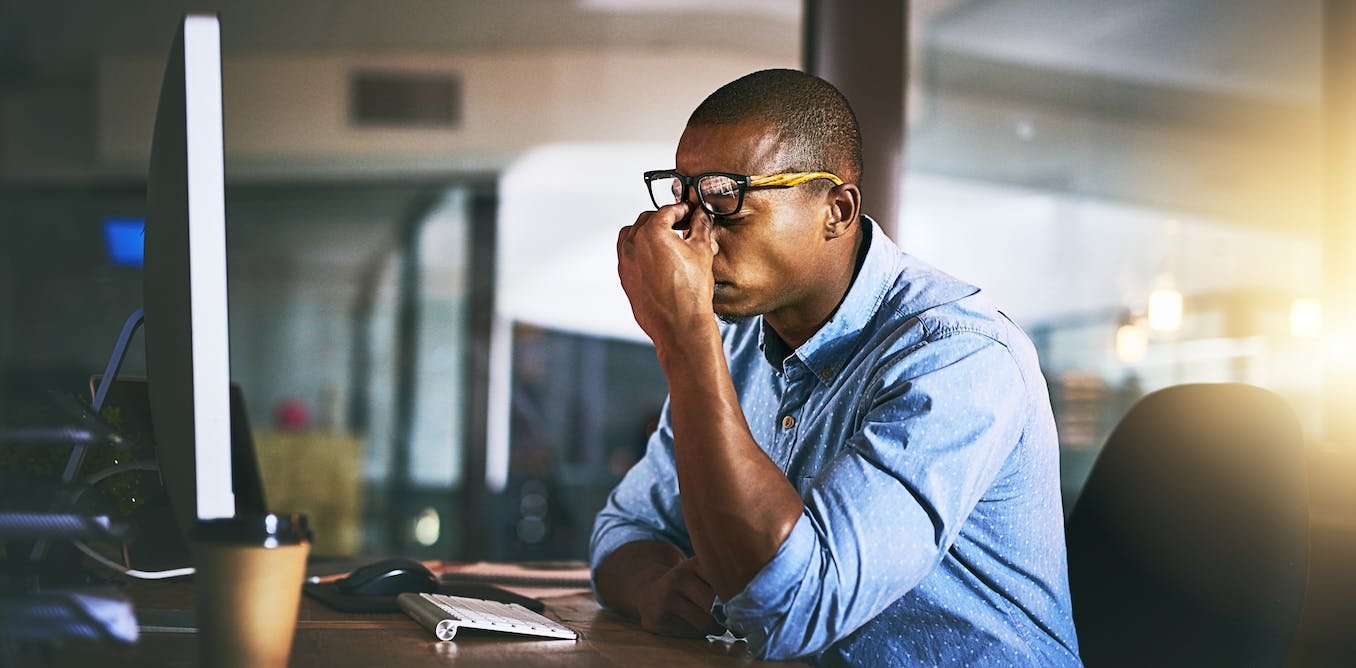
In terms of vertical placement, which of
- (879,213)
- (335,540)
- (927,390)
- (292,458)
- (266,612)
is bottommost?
(335,540)

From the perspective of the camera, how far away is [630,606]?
1.38 m

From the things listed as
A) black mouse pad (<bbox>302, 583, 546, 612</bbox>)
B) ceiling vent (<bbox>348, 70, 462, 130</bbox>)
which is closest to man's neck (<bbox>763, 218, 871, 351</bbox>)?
black mouse pad (<bbox>302, 583, 546, 612</bbox>)

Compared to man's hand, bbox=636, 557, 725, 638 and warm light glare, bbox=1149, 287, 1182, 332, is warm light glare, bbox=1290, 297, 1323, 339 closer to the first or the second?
warm light glare, bbox=1149, 287, 1182, 332

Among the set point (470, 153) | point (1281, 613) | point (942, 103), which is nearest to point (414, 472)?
point (470, 153)

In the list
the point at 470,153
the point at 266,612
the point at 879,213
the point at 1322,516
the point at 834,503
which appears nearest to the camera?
the point at 266,612

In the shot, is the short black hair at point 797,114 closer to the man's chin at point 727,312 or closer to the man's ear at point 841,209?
the man's ear at point 841,209

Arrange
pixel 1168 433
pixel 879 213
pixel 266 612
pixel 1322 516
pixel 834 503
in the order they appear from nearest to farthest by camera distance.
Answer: pixel 266 612
pixel 834 503
pixel 1168 433
pixel 1322 516
pixel 879 213

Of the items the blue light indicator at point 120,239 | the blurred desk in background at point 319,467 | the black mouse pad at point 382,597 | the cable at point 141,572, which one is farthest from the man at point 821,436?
the blue light indicator at point 120,239

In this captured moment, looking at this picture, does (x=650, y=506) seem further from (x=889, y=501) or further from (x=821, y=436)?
(x=889, y=501)

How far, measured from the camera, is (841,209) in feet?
4.83

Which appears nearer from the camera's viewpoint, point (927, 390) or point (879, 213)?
point (927, 390)

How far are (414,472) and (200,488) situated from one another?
4.71 metres

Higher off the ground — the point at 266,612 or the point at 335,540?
the point at 266,612

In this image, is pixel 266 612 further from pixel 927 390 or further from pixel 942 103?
pixel 942 103
